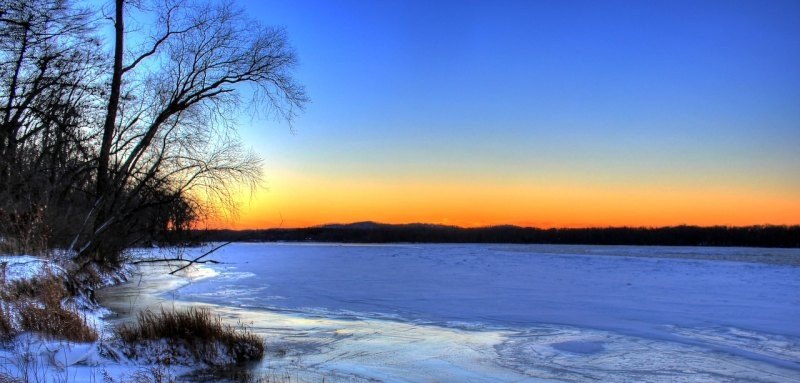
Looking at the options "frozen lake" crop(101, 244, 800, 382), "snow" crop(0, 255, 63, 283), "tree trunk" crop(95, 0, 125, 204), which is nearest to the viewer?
"frozen lake" crop(101, 244, 800, 382)

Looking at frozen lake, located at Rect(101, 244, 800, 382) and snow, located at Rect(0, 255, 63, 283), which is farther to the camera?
snow, located at Rect(0, 255, 63, 283)

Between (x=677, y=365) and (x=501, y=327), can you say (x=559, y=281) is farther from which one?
(x=677, y=365)

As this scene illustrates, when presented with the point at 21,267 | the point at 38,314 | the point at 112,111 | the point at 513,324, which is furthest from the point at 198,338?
the point at 112,111

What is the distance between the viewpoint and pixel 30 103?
49.9 ft

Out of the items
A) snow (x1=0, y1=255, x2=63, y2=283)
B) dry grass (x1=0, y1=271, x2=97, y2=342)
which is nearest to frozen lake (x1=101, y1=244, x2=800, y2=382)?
dry grass (x1=0, y1=271, x2=97, y2=342)

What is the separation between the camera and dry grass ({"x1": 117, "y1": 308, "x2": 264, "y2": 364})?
25.6 feet

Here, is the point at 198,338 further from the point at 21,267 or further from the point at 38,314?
the point at 21,267

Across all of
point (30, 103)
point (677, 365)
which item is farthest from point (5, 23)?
point (677, 365)

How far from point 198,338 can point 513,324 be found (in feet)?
21.3

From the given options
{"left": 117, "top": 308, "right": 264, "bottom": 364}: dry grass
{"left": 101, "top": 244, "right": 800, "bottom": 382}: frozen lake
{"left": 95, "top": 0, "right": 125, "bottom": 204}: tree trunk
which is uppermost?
{"left": 95, "top": 0, "right": 125, "bottom": 204}: tree trunk

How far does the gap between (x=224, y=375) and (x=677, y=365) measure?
6.35m

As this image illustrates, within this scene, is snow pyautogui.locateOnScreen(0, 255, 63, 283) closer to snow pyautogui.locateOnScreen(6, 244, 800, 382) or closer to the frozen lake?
snow pyautogui.locateOnScreen(6, 244, 800, 382)

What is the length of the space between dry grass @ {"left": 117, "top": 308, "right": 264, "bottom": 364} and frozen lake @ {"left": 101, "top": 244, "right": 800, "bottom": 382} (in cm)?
41

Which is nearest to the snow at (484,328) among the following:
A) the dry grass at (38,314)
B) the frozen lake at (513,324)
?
the frozen lake at (513,324)
